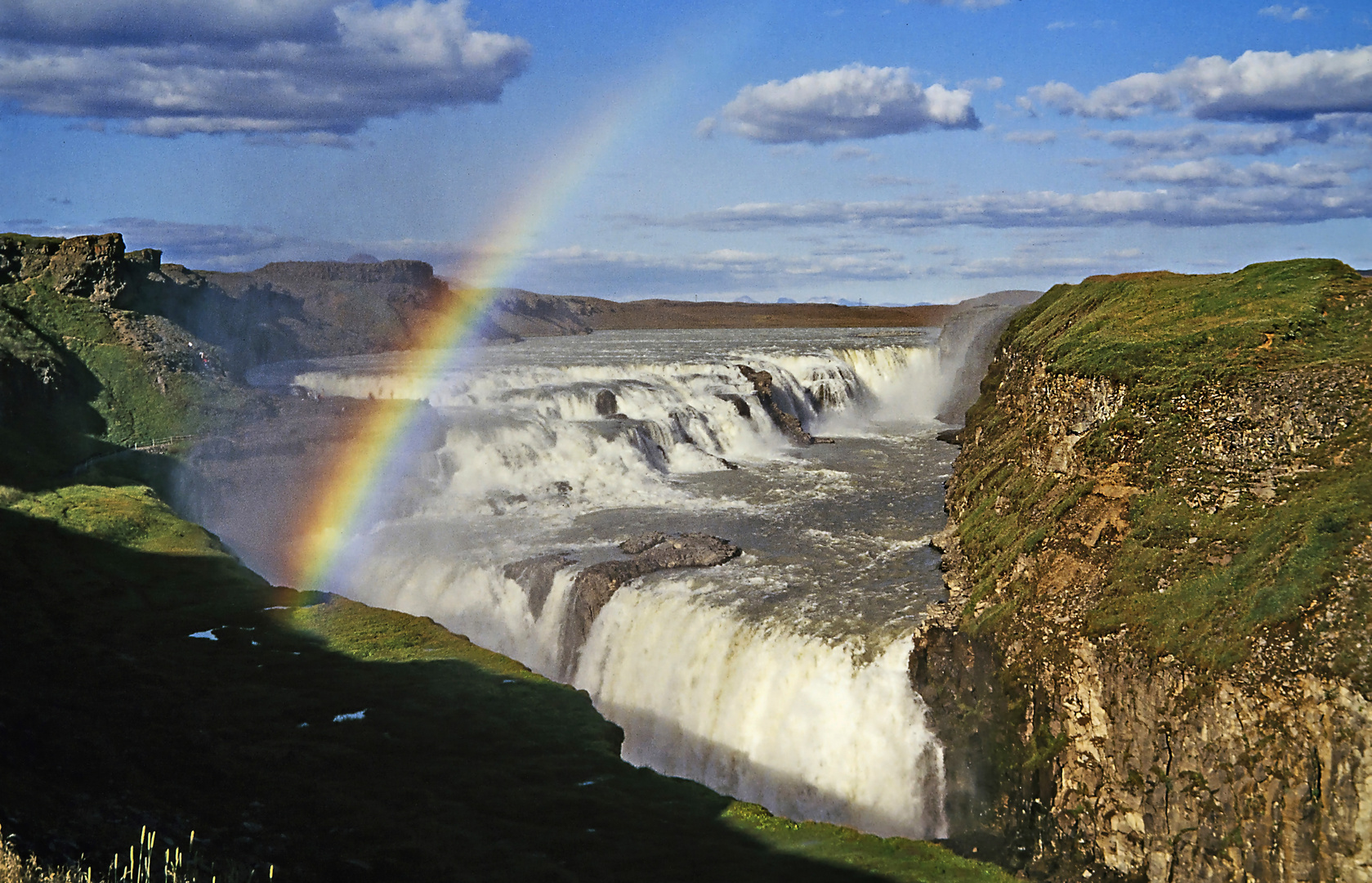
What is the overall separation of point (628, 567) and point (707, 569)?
7.82 ft

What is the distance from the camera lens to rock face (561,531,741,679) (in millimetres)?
27469

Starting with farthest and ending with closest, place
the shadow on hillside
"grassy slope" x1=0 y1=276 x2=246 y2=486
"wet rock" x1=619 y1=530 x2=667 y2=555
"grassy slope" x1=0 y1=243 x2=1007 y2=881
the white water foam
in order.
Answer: "grassy slope" x1=0 y1=276 x2=246 y2=486, "wet rock" x1=619 y1=530 x2=667 y2=555, the white water foam, "grassy slope" x1=0 y1=243 x2=1007 y2=881, the shadow on hillside

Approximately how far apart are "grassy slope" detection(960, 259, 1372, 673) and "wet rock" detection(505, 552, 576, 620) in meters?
12.1

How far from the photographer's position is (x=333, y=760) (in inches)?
685

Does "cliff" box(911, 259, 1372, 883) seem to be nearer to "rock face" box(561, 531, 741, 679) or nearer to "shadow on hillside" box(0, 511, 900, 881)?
"shadow on hillside" box(0, 511, 900, 881)

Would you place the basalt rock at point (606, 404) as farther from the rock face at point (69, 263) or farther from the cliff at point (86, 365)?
the rock face at point (69, 263)

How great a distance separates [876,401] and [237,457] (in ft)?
→ 139

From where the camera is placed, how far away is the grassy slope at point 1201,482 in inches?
639

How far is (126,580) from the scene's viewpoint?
87.3 feet

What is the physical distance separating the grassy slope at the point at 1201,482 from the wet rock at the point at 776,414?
987 inches

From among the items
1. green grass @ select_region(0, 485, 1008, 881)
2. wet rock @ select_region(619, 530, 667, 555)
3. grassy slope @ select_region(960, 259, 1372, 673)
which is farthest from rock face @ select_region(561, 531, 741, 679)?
grassy slope @ select_region(960, 259, 1372, 673)

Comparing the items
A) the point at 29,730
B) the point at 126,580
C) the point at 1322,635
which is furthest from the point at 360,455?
the point at 1322,635

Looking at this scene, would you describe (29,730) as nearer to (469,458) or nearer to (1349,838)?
(1349,838)

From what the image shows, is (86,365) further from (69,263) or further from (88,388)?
(69,263)
